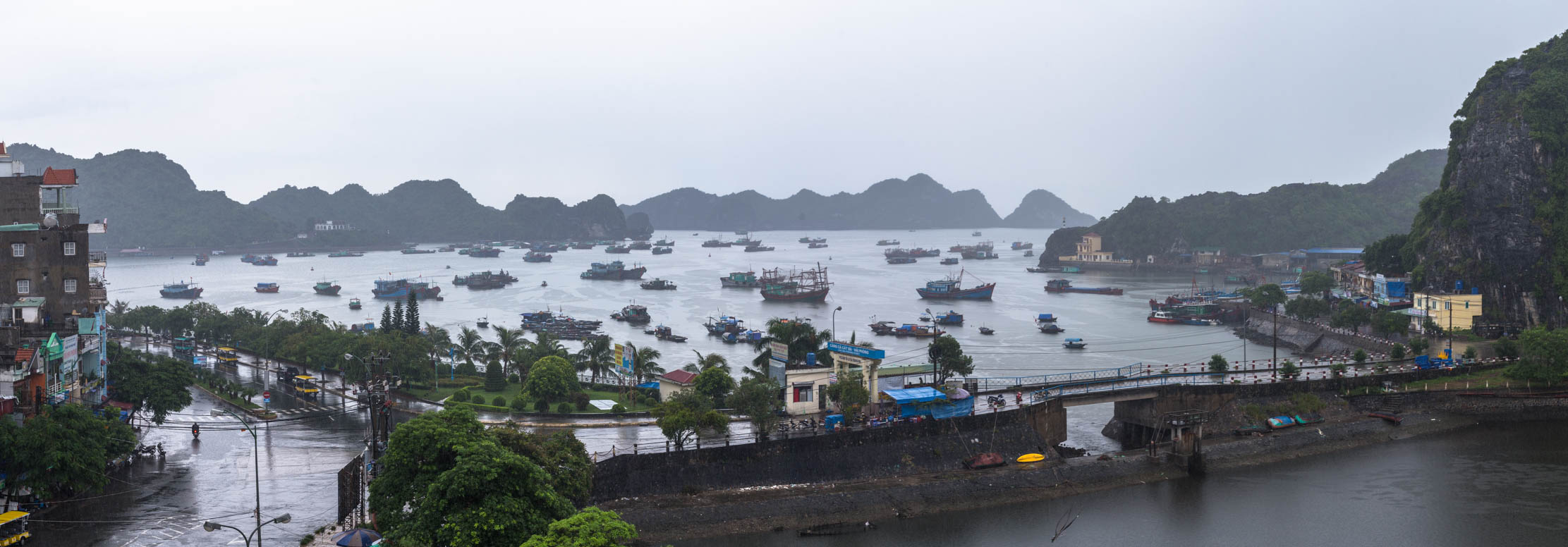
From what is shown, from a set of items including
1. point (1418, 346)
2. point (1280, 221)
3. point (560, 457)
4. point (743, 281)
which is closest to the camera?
point (560, 457)

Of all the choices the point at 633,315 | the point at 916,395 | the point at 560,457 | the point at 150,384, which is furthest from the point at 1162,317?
the point at 150,384

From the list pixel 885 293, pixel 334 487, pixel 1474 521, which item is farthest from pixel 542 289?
pixel 1474 521

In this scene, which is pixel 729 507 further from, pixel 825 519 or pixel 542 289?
pixel 542 289

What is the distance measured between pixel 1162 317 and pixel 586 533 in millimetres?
87668

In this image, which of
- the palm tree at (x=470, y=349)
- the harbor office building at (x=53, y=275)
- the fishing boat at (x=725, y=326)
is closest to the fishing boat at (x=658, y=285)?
the fishing boat at (x=725, y=326)

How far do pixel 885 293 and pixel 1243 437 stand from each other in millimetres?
91936

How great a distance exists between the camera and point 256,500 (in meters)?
31.2

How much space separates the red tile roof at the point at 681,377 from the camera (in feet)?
147

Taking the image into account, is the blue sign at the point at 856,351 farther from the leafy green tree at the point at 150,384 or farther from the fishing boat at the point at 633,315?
the fishing boat at the point at 633,315

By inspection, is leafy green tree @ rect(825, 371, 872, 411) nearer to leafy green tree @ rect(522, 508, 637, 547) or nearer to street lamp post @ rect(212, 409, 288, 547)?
street lamp post @ rect(212, 409, 288, 547)

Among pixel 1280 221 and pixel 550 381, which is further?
pixel 1280 221

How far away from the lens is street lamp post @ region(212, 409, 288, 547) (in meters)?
23.0

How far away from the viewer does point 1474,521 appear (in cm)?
3356

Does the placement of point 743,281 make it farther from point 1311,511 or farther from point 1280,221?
point 1311,511
